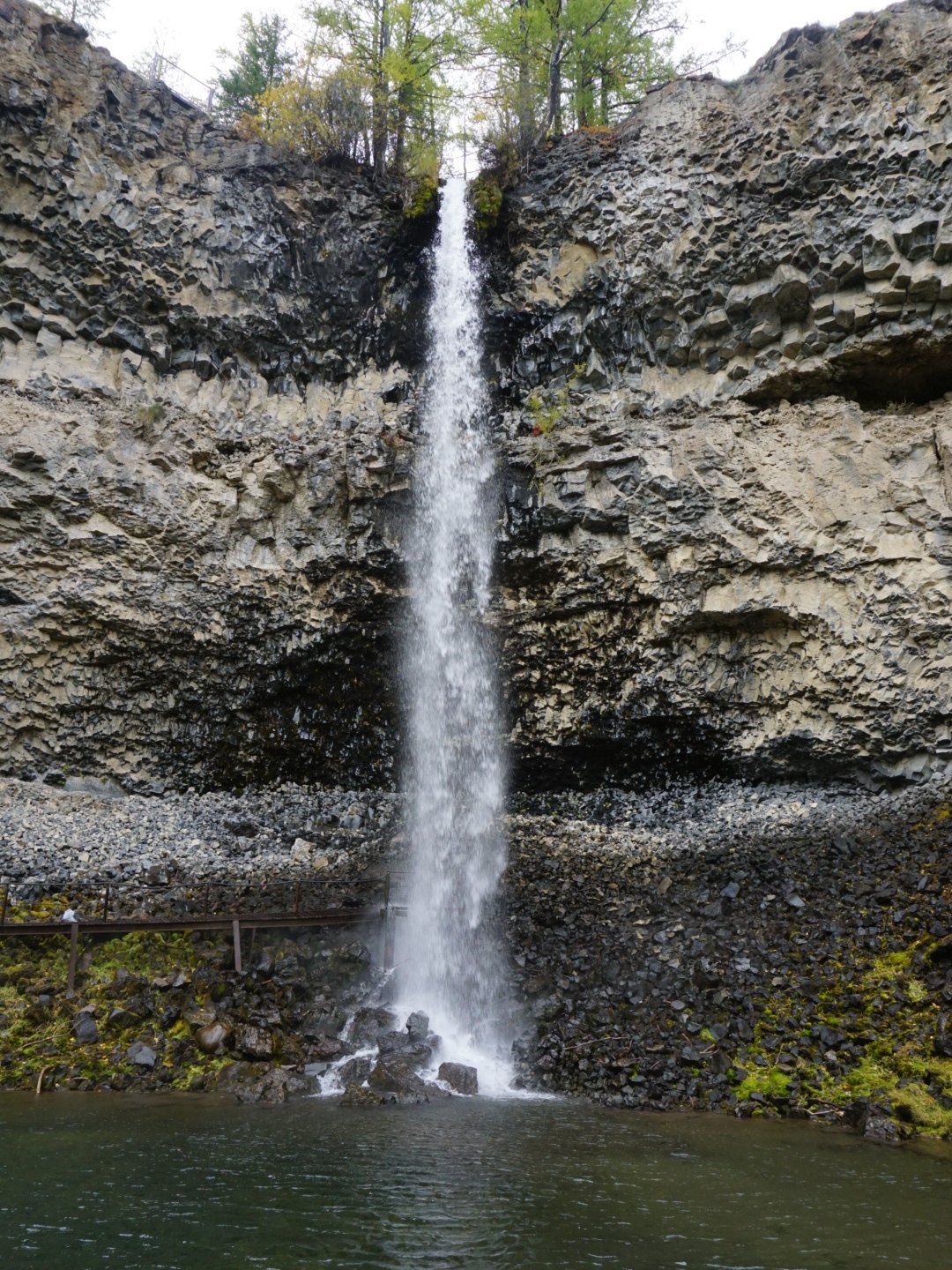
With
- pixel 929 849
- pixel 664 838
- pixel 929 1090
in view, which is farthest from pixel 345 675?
pixel 929 1090

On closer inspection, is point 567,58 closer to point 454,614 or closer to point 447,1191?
point 454,614

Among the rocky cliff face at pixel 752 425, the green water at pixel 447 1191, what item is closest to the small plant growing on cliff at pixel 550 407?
the rocky cliff face at pixel 752 425

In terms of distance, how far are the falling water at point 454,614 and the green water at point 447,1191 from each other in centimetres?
662

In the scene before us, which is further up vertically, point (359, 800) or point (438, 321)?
point (438, 321)

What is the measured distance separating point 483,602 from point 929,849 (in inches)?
356

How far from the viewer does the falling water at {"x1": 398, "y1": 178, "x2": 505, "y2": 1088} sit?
1625cm

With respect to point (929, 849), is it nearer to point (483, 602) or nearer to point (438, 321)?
point (483, 602)

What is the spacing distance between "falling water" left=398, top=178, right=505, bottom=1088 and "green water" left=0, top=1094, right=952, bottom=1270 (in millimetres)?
6616

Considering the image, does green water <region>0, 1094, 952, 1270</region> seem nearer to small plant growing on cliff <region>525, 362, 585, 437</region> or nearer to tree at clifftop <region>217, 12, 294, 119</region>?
small plant growing on cliff <region>525, 362, 585, 437</region>

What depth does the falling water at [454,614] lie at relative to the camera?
53.3 ft

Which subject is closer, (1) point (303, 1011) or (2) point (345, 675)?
(1) point (303, 1011)

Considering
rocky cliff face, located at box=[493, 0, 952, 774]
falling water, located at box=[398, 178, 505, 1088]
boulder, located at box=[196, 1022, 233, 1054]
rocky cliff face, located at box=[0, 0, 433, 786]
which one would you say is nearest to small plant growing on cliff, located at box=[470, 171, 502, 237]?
falling water, located at box=[398, 178, 505, 1088]

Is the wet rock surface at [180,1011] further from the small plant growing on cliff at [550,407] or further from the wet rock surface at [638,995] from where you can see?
the small plant growing on cliff at [550,407]

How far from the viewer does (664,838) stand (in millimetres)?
15570
